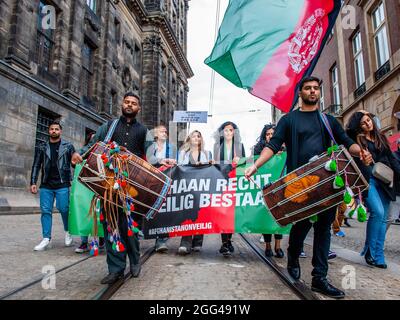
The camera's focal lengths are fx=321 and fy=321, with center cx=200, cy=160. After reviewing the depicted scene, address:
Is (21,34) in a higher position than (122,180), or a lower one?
higher

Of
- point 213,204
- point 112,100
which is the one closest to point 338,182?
point 213,204

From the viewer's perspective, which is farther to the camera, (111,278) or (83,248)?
(83,248)

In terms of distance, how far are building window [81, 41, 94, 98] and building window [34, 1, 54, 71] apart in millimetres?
3575

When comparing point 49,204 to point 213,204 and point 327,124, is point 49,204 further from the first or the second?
point 327,124

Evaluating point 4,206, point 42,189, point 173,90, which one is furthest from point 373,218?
point 173,90

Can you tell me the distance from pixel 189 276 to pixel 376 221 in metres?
2.63

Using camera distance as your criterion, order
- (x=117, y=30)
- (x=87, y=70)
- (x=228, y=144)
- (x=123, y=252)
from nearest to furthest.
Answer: (x=123, y=252)
(x=228, y=144)
(x=87, y=70)
(x=117, y=30)

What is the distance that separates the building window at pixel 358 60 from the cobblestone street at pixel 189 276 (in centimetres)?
1542

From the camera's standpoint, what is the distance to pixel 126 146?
3453 mm

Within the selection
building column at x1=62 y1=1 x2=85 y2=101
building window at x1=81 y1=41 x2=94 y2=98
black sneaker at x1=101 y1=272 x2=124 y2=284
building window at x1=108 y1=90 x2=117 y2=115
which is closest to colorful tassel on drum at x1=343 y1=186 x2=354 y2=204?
black sneaker at x1=101 y1=272 x2=124 y2=284

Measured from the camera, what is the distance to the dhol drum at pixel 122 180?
2.91 metres

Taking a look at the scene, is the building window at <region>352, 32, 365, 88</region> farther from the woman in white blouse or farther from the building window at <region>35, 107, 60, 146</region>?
the building window at <region>35, 107, 60, 146</region>

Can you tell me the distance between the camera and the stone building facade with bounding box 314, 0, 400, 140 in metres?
13.9

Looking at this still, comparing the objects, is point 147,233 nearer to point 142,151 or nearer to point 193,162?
point 193,162
